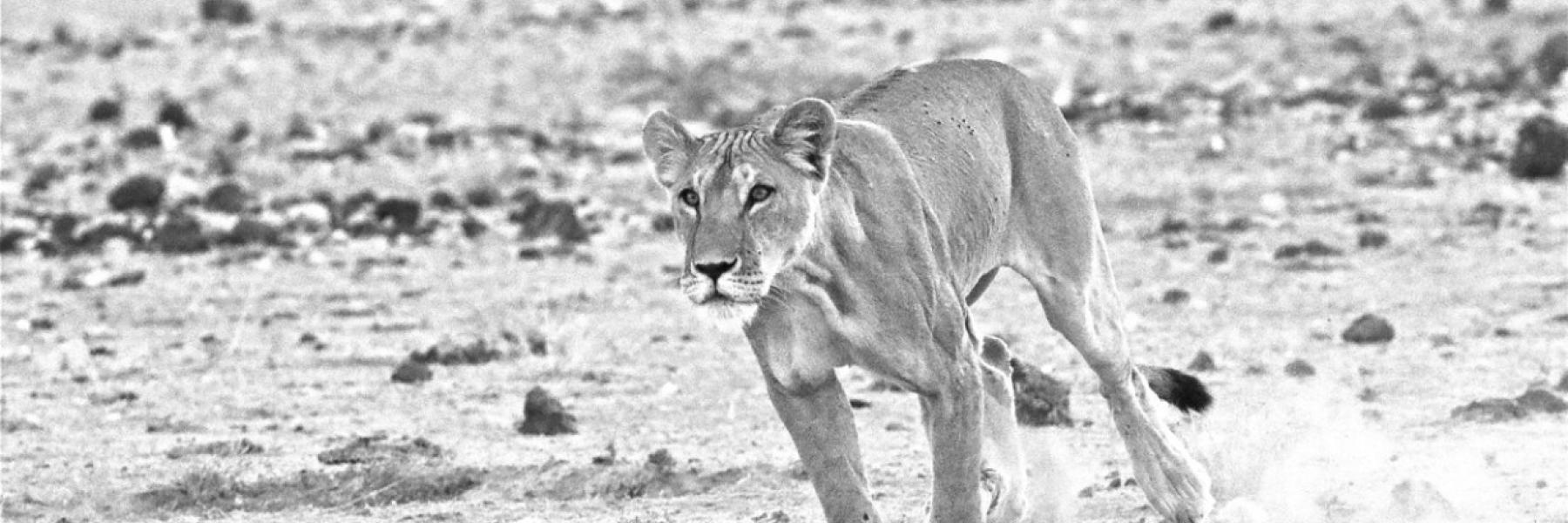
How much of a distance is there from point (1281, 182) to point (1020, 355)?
5858 mm

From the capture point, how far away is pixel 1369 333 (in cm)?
1200

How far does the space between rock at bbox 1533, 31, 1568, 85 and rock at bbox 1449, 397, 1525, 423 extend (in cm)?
1089

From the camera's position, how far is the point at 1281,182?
17500mm

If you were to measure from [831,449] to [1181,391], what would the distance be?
2031 mm

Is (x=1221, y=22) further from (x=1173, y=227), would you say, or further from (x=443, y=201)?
(x=443, y=201)

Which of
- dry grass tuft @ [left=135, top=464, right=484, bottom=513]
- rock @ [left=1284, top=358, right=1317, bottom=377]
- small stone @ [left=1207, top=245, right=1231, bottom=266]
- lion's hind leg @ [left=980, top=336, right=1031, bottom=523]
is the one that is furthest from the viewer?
small stone @ [left=1207, top=245, right=1231, bottom=266]

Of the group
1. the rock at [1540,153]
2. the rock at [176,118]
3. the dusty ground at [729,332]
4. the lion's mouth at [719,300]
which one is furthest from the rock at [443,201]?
the lion's mouth at [719,300]

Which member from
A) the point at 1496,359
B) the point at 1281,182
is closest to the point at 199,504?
the point at 1496,359

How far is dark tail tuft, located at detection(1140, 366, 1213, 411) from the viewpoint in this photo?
8.81m

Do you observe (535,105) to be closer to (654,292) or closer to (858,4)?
(858,4)

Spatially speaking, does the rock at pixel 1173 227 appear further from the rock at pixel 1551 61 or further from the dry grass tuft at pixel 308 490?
the dry grass tuft at pixel 308 490

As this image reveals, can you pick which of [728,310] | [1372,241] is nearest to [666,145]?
[728,310]

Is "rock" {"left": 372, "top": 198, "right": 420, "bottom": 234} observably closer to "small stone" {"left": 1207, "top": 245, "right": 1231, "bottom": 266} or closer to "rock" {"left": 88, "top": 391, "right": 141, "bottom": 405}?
"small stone" {"left": 1207, "top": 245, "right": 1231, "bottom": 266}

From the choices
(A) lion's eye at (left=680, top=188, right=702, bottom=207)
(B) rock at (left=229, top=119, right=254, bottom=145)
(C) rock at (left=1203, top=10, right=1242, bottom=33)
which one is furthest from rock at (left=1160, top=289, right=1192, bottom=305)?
(C) rock at (left=1203, top=10, right=1242, bottom=33)
